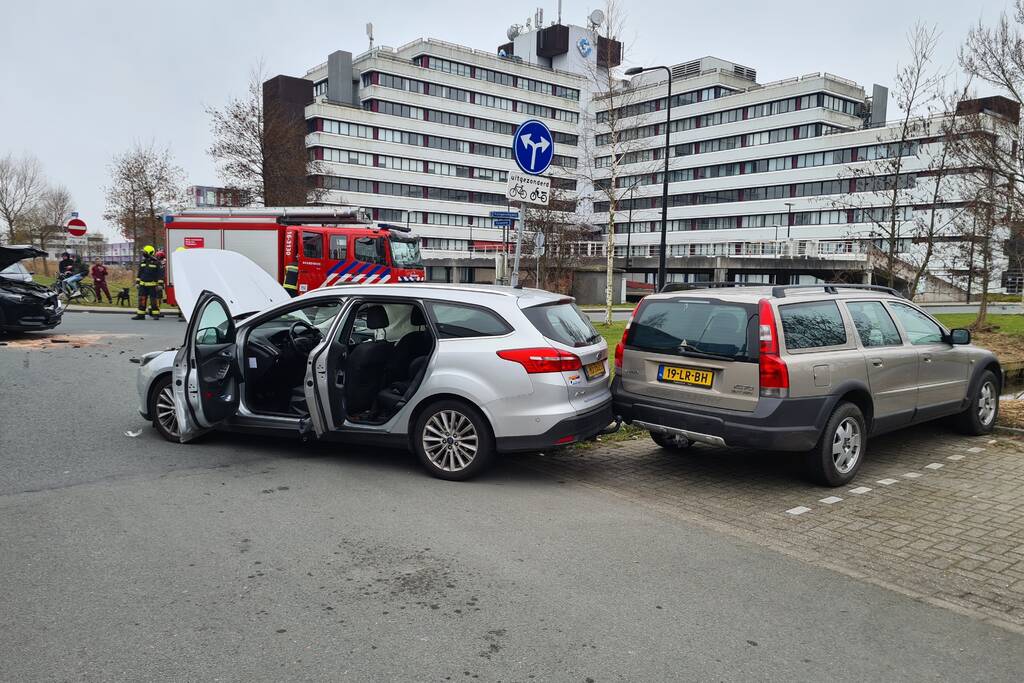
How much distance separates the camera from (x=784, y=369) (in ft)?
18.5

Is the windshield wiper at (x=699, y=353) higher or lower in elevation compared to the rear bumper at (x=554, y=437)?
higher

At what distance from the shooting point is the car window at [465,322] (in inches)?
239

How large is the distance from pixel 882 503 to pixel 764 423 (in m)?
1.10

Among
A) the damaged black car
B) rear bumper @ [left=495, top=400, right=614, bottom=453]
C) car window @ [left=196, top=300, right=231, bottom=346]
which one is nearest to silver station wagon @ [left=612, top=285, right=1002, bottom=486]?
rear bumper @ [left=495, top=400, right=614, bottom=453]

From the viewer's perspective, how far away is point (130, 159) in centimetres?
3691

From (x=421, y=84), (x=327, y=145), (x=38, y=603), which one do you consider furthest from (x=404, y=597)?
(x=421, y=84)

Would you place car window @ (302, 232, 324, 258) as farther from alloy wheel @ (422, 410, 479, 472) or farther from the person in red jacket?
alloy wheel @ (422, 410, 479, 472)

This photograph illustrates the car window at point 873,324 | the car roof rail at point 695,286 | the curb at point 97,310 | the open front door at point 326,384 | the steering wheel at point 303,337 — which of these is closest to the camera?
the open front door at point 326,384

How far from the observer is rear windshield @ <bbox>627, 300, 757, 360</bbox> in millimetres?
5887

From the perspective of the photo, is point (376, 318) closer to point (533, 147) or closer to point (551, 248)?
point (533, 147)

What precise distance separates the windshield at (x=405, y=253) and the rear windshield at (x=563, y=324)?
16238mm

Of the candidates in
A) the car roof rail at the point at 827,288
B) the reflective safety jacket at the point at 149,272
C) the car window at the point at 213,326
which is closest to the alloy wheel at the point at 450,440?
the car window at the point at 213,326

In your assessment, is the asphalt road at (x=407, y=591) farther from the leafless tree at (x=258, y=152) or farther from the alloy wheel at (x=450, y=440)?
the leafless tree at (x=258, y=152)

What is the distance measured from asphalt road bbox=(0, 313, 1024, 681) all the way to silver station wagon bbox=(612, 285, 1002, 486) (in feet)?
3.52
